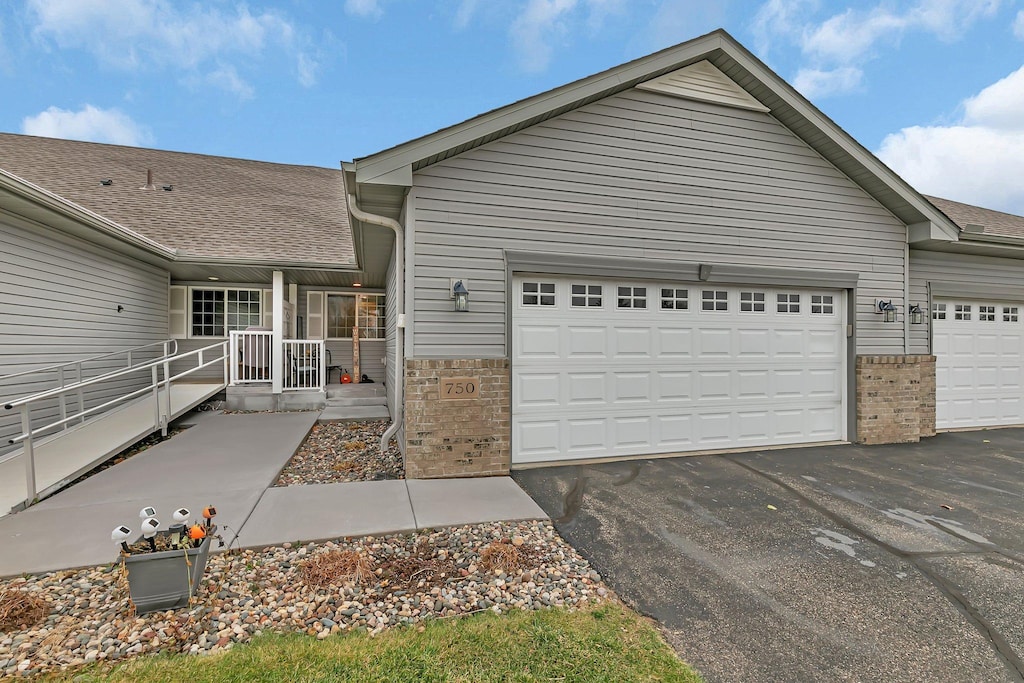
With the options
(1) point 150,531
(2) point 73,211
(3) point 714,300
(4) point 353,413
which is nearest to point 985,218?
(3) point 714,300

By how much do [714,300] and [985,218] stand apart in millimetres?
8624

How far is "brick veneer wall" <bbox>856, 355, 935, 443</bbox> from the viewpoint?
249 inches

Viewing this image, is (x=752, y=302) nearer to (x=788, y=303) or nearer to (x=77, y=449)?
(x=788, y=303)

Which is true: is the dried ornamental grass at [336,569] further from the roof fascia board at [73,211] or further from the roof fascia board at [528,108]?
the roof fascia board at [73,211]

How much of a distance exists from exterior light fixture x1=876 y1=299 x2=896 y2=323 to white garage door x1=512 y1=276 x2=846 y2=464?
610 millimetres

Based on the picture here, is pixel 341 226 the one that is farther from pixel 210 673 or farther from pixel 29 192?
pixel 210 673

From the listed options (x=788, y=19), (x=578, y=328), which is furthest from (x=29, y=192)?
(x=788, y=19)

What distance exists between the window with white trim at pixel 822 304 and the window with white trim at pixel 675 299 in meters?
2.06

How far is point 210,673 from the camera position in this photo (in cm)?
199

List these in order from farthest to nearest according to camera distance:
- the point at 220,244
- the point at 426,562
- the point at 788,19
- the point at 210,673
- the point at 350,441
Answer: the point at 788,19 < the point at 220,244 < the point at 350,441 < the point at 426,562 < the point at 210,673

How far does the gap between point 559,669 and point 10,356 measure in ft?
25.2

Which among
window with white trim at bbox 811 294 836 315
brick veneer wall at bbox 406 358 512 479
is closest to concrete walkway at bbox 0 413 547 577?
brick veneer wall at bbox 406 358 512 479

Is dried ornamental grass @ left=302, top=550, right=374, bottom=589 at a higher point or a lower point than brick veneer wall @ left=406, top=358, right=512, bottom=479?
lower

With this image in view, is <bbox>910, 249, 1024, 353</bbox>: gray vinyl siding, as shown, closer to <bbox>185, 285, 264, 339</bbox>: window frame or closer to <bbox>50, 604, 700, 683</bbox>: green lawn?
<bbox>50, 604, 700, 683</bbox>: green lawn
